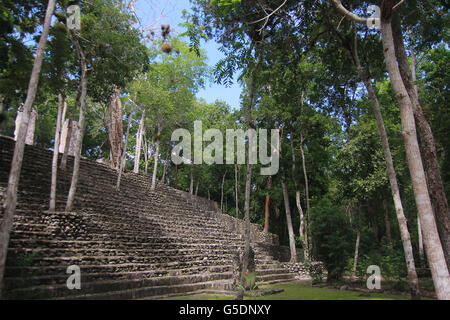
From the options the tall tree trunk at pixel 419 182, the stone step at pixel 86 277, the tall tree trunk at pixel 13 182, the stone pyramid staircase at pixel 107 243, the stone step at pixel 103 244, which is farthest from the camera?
the stone step at pixel 103 244

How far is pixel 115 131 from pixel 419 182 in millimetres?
15628

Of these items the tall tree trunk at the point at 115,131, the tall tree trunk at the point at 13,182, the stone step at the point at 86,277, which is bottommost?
the stone step at the point at 86,277

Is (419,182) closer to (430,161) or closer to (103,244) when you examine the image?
(430,161)

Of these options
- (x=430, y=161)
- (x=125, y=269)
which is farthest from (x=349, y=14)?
(x=125, y=269)

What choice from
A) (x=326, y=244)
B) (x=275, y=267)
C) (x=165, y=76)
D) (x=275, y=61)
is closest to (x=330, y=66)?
(x=275, y=61)

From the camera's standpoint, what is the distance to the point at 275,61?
8781mm

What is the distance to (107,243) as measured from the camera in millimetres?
7570

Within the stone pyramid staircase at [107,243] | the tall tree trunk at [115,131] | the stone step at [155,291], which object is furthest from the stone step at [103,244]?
the tall tree trunk at [115,131]

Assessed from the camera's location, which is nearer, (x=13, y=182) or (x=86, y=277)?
(x=13, y=182)

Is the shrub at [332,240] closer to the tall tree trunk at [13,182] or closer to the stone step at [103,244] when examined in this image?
the stone step at [103,244]

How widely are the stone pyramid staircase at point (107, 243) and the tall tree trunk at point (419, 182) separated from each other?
15.5 ft

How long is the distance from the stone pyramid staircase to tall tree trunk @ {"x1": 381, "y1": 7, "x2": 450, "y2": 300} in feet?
15.5

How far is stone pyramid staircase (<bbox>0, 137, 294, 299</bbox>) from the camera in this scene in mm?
5624

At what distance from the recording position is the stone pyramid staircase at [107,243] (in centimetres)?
562
